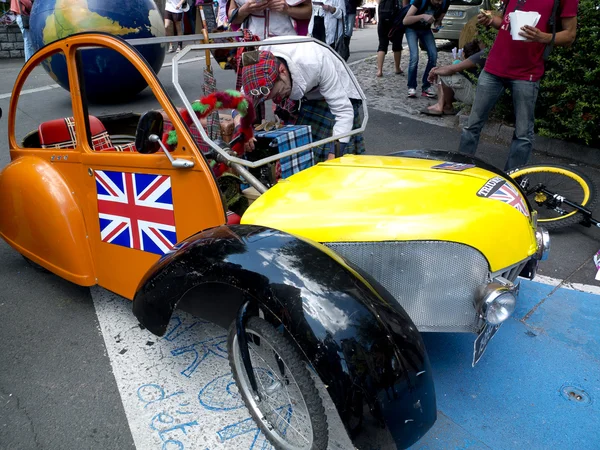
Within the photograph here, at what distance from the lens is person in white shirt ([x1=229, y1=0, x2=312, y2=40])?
4.46 m

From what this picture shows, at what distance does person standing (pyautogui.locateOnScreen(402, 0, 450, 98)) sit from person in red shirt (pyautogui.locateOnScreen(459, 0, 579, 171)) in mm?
3321

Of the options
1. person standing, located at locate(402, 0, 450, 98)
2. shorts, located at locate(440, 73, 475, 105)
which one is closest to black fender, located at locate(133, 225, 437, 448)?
shorts, located at locate(440, 73, 475, 105)

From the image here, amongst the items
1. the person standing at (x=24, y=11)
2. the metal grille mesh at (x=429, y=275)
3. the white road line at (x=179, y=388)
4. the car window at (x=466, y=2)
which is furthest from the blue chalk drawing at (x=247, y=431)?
the car window at (x=466, y=2)

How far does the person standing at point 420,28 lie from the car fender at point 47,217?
238 inches

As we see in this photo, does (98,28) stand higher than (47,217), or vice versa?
(98,28)

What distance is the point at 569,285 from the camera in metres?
3.38

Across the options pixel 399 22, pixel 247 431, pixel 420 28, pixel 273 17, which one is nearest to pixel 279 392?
pixel 247 431

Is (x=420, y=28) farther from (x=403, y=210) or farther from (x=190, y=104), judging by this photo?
(x=403, y=210)

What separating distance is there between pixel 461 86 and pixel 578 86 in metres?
1.75

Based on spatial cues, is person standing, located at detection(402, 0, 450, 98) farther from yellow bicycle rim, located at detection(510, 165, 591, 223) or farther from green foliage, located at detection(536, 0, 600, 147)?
yellow bicycle rim, located at detection(510, 165, 591, 223)

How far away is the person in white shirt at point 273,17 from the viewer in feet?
14.6

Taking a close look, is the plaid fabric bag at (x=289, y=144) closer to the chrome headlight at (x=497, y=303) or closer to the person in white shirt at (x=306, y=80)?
the person in white shirt at (x=306, y=80)

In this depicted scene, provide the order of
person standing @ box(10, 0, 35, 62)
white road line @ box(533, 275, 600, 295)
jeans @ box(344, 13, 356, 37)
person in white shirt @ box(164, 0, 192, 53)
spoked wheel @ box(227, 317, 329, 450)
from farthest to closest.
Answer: person in white shirt @ box(164, 0, 192, 53) → jeans @ box(344, 13, 356, 37) → person standing @ box(10, 0, 35, 62) → white road line @ box(533, 275, 600, 295) → spoked wheel @ box(227, 317, 329, 450)

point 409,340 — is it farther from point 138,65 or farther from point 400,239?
point 138,65
